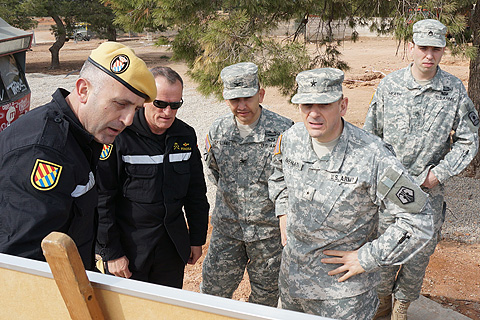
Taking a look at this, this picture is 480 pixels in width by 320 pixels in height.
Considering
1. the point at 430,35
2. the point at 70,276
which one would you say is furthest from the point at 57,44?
the point at 70,276

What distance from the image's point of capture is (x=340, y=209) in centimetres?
238

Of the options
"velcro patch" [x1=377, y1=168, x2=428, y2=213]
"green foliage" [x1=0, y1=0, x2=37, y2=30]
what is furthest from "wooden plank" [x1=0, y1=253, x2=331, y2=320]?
"green foliage" [x1=0, y1=0, x2=37, y2=30]

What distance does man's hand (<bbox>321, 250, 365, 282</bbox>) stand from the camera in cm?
235

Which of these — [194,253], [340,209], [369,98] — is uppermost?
[340,209]

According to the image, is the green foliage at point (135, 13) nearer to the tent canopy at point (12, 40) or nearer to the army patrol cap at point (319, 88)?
the tent canopy at point (12, 40)

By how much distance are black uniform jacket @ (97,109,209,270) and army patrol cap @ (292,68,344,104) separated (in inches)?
32.9

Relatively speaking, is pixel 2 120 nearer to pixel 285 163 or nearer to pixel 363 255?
pixel 285 163

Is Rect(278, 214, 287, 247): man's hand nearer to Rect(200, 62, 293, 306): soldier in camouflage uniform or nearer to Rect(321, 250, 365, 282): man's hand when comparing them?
Rect(321, 250, 365, 282): man's hand

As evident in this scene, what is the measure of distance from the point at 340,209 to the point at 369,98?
11.6 meters

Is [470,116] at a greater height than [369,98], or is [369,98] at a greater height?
[470,116]

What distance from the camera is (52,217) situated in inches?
67.0

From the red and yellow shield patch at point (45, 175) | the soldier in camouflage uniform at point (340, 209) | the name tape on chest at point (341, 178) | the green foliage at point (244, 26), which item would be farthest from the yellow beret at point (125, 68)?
the green foliage at point (244, 26)

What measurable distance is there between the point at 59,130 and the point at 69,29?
2276cm

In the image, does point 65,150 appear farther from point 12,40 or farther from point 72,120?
point 12,40
